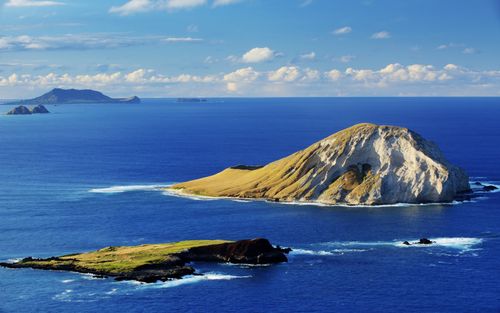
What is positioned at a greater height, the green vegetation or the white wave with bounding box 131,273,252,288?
the green vegetation

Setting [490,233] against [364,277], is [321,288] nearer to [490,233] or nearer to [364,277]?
[364,277]

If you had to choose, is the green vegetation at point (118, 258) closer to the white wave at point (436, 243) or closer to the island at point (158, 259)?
the island at point (158, 259)

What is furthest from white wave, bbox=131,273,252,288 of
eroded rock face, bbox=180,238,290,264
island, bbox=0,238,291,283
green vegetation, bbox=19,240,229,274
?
eroded rock face, bbox=180,238,290,264

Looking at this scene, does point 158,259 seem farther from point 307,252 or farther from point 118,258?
point 307,252

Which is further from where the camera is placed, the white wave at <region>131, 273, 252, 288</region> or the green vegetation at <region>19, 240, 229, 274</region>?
the green vegetation at <region>19, 240, 229, 274</region>

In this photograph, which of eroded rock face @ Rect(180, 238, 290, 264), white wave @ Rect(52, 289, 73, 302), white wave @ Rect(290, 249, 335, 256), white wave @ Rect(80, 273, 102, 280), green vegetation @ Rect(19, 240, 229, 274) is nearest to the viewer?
white wave @ Rect(52, 289, 73, 302)

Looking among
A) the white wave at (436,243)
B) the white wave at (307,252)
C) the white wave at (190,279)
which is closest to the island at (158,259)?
the white wave at (307,252)

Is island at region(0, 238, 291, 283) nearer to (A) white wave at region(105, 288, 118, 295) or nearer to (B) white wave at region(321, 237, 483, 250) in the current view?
(A) white wave at region(105, 288, 118, 295)

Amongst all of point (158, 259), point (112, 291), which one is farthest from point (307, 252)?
point (112, 291)

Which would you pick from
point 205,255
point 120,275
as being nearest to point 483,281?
point 205,255
